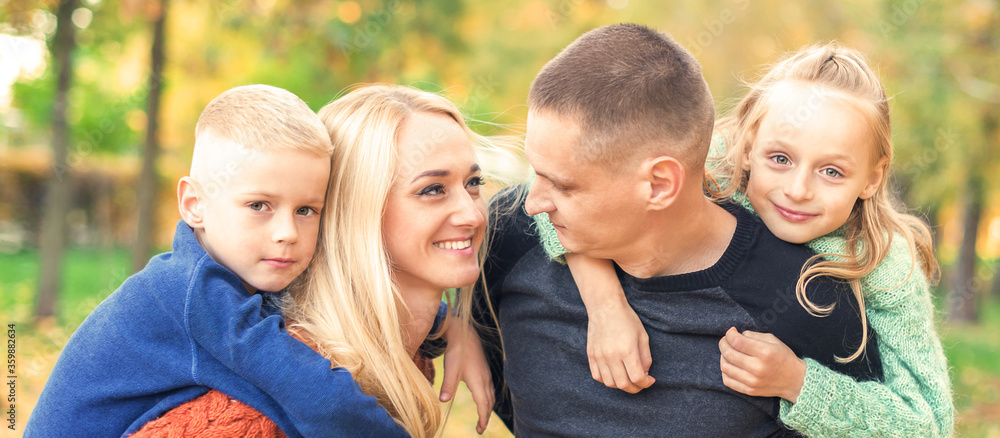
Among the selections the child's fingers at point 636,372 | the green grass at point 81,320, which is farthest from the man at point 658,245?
the green grass at point 81,320

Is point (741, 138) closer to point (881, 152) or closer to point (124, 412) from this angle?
point (881, 152)

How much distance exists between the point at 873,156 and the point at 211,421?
2.14m

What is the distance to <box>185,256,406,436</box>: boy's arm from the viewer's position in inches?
78.0

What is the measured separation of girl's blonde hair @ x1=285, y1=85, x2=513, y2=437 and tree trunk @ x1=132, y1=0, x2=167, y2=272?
18.0 feet

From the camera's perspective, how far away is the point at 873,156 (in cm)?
231

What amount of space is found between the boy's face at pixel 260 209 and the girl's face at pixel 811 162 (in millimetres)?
1436

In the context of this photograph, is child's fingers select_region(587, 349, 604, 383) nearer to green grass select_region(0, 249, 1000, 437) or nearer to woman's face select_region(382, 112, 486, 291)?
woman's face select_region(382, 112, 486, 291)

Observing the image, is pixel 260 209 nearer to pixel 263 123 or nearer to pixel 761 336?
pixel 263 123

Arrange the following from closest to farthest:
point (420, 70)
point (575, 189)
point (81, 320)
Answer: point (575, 189) < point (81, 320) < point (420, 70)

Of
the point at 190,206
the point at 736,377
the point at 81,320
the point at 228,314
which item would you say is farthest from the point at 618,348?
the point at 81,320

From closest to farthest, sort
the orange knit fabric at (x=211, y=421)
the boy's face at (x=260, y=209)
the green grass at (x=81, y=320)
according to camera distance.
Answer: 1. the orange knit fabric at (x=211, y=421)
2. the boy's face at (x=260, y=209)
3. the green grass at (x=81, y=320)

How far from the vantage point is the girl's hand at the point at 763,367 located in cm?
217

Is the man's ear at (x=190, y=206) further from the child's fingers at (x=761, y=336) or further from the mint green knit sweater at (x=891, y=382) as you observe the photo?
the mint green knit sweater at (x=891, y=382)

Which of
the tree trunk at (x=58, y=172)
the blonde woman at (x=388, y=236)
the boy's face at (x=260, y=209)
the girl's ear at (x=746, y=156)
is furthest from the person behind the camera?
the tree trunk at (x=58, y=172)
